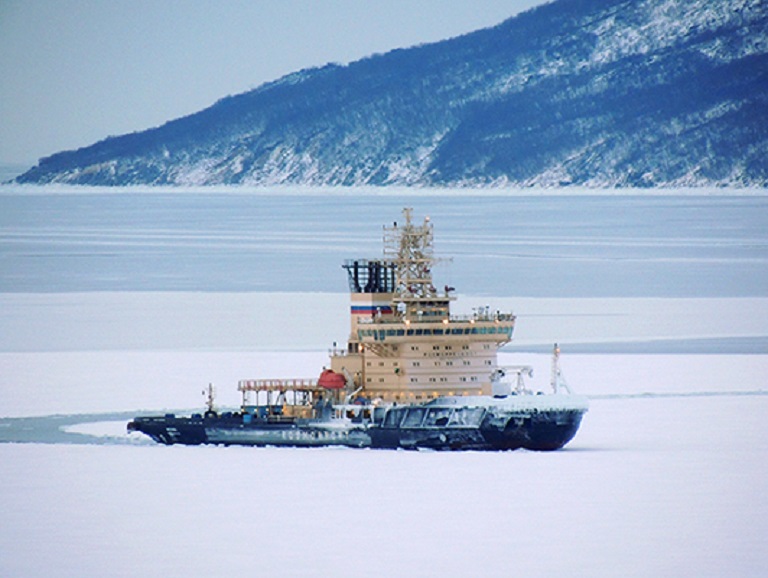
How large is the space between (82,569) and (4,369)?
100 feet

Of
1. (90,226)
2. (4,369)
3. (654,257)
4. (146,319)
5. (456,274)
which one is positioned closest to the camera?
(4,369)

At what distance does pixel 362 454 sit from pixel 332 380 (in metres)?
2.81

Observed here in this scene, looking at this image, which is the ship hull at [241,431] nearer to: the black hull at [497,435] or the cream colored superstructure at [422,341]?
the black hull at [497,435]

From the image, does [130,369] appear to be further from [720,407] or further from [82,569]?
[82,569]

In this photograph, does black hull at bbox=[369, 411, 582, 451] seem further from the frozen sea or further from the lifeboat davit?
the lifeboat davit

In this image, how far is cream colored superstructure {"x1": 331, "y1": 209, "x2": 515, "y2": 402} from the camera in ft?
→ 151

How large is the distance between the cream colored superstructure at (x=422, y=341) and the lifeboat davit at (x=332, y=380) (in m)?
0.54

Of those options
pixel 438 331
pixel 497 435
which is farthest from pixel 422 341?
pixel 497 435

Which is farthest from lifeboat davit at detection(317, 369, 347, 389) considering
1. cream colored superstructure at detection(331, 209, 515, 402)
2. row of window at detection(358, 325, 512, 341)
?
row of window at detection(358, 325, 512, 341)

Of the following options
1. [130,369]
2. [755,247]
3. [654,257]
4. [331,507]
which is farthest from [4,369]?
[755,247]

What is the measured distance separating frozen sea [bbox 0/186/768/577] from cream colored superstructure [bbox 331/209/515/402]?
2126mm

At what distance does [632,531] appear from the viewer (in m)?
34.8

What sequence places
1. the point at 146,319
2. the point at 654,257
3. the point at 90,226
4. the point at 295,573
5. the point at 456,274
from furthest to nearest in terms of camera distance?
the point at 90,226 → the point at 654,257 → the point at 456,274 → the point at 146,319 → the point at 295,573

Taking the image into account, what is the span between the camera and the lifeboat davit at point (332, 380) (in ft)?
155
